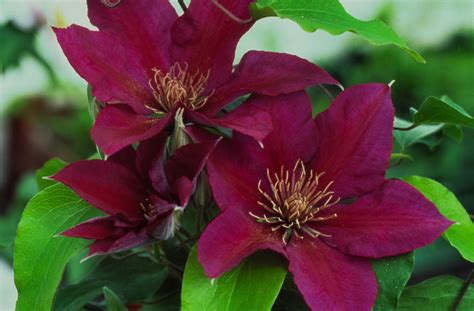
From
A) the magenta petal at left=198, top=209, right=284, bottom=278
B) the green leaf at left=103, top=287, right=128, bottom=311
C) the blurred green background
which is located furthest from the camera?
the blurred green background

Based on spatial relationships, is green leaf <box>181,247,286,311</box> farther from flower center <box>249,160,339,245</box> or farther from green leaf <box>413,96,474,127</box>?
green leaf <box>413,96,474,127</box>

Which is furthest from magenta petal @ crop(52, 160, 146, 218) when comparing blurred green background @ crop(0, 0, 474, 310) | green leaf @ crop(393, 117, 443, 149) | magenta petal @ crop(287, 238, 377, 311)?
blurred green background @ crop(0, 0, 474, 310)

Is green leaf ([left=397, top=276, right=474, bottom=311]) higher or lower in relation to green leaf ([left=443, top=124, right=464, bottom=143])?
lower

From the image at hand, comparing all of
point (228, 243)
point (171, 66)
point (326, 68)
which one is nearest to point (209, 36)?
point (171, 66)

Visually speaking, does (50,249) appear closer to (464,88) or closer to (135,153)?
(135,153)

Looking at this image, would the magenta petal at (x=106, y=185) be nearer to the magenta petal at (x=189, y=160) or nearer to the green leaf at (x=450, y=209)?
the magenta petal at (x=189, y=160)

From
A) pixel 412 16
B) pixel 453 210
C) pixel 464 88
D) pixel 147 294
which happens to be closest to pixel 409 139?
pixel 453 210
